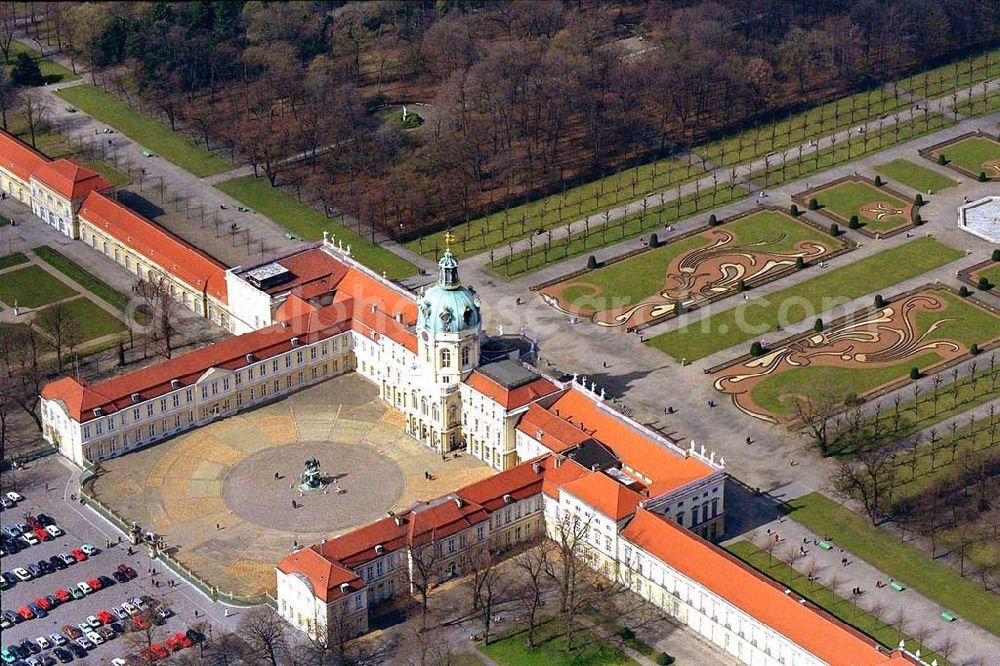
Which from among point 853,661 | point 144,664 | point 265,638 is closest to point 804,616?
point 853,661

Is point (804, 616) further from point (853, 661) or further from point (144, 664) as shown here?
point (144, 664)

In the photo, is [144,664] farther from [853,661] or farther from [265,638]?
[853,661]

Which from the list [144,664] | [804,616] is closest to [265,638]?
[144,664]

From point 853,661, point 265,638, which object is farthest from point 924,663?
point 265,638

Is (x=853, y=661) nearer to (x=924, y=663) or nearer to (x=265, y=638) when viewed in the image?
(x=924, y=663)

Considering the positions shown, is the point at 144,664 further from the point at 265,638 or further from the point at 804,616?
the point at 804,616
